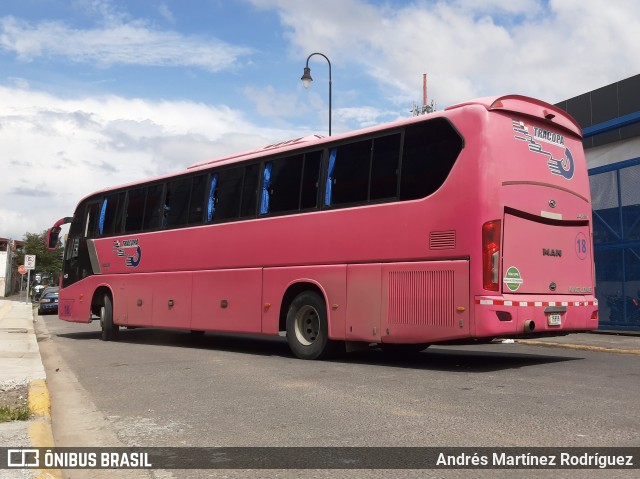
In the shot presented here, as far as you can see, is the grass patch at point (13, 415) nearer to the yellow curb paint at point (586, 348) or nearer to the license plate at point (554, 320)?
the license plate at point (554, 320)

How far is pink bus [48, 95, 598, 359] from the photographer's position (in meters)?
8.45

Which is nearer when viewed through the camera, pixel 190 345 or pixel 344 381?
pixel 344 381

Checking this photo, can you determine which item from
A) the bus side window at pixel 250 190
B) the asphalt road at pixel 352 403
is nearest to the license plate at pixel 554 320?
the asphalt road at pixel 352 403

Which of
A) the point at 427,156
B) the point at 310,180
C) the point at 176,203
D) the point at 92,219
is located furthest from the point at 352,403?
the point at 92,219

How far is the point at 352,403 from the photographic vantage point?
6.48 meters

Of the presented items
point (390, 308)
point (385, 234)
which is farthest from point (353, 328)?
point (385, 234)

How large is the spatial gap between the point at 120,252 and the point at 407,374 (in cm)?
891

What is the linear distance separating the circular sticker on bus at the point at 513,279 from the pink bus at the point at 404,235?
2 cm

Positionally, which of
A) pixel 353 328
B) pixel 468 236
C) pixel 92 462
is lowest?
pixel 92 462

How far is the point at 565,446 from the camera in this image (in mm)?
4621

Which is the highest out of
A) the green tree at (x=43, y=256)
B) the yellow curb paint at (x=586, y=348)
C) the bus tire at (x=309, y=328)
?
the green tree at (x=43, y=256)

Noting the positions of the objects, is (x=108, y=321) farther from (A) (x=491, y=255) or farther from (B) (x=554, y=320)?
(B) (x=554, y=320)

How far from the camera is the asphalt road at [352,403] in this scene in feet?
16.3

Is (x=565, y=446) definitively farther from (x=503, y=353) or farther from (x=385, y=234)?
(x=503, y=353)
